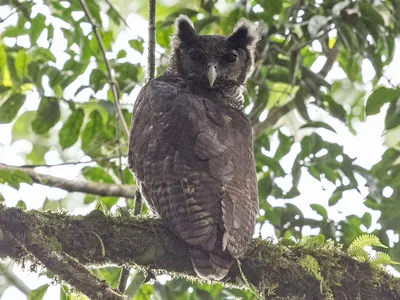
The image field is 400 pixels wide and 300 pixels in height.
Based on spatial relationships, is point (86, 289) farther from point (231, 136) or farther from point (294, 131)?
point (294, 131)

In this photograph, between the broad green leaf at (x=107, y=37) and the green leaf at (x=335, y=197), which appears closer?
the green leaf at (x=335, y=197)

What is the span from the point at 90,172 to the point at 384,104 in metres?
2.57

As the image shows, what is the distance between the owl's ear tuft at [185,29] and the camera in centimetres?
516

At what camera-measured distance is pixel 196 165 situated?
370cm

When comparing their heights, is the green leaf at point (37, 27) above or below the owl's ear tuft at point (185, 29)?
above

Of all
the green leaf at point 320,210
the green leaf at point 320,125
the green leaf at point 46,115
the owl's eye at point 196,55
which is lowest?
the green leaf at point 320,210

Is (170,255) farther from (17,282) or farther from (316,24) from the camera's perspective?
(316,24)

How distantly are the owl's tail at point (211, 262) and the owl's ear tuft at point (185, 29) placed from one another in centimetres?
234

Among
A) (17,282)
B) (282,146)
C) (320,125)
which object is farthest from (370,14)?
(17,282)

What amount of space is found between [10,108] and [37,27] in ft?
2.39

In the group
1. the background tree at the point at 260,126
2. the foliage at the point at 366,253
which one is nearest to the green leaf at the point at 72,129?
the background tree at the point at 260,126

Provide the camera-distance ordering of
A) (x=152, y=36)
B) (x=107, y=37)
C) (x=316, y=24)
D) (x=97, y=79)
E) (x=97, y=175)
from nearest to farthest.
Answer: (x=152, y=36) < (x=316, y=24) < (x=97, y=79) < (x=97, y=175) < (x=107, y=37)

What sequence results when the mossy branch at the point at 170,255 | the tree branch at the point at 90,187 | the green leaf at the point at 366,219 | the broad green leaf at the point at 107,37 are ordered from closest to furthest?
1. the mossy branch at the point at 170,255
2. the green leaf at the point at 366,219
3. the tree branch at the point at 90,187
4. the broad green leaf at the point at 107,37

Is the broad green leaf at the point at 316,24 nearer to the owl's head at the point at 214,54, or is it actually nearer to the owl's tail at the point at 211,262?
the owl's head at the point at 214,54
